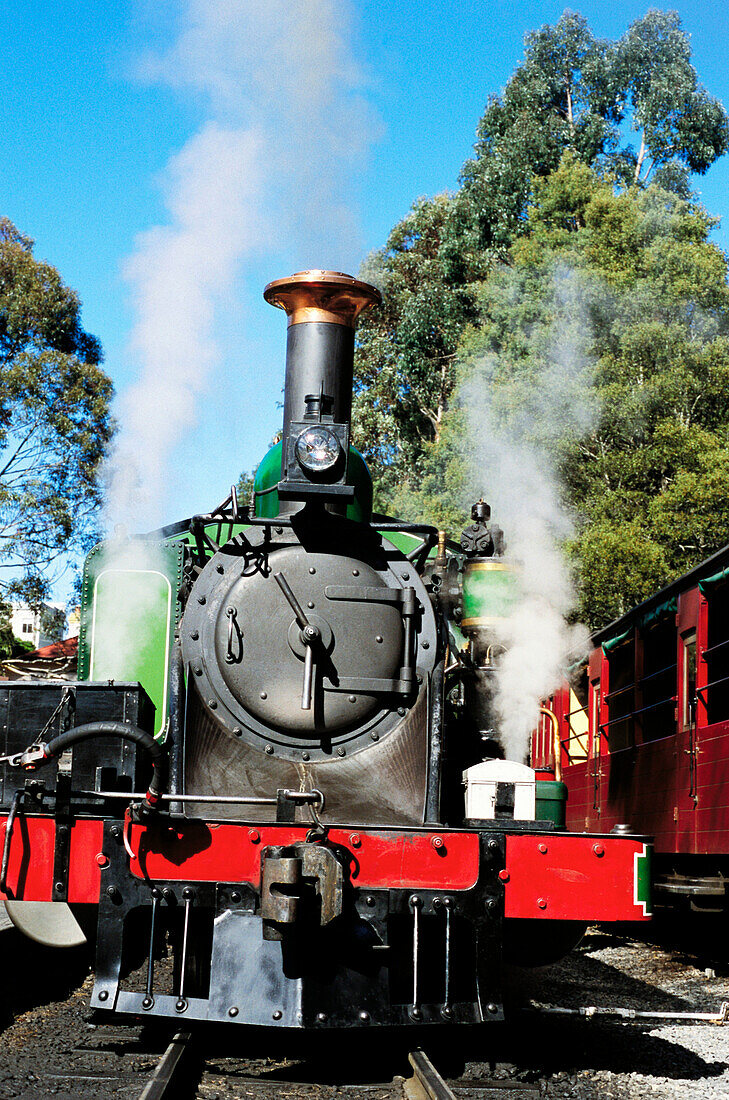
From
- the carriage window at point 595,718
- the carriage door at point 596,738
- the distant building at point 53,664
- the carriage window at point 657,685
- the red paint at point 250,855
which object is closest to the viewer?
the red paint at point 250,855

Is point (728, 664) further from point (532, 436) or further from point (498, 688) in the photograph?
point (532, 436)

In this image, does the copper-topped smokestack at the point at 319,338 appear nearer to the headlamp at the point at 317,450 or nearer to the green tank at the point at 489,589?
the headlamp at the point at 317,450

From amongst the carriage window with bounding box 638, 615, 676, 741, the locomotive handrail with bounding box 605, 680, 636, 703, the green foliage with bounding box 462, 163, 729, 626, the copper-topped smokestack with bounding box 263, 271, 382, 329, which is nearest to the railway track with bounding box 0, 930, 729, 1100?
the copper-topped smokestack with bounding box 263, 271, 382, 329

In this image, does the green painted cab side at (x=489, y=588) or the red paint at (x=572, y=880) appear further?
the green painted cab side at (x=489, y=588)

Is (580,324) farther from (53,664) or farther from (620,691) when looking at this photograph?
(53,664)

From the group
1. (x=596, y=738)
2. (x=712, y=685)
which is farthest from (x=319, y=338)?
(x=596, y=738)

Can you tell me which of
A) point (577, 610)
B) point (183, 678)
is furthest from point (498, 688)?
point (577, 610)

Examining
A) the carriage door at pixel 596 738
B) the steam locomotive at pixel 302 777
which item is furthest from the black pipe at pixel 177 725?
the carriage door at pixel 596 738

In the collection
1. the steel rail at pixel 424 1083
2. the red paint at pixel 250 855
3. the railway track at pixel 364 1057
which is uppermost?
the red paint at pixel 250 855

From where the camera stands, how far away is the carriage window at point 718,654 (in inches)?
286

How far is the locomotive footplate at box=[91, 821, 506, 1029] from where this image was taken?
381cm

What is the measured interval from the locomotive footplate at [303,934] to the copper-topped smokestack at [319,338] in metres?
1.56

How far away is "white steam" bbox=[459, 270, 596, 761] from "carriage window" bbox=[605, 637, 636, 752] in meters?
1.96

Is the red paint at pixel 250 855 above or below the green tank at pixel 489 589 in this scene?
below
